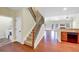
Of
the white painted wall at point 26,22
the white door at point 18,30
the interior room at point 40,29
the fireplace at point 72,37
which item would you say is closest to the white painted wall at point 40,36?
the interior room at point 40,29

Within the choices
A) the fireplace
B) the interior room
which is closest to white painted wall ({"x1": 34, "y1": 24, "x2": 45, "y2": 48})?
the interior room

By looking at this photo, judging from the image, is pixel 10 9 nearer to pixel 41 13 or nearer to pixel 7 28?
→ pixel 7 28

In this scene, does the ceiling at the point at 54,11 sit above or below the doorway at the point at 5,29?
above

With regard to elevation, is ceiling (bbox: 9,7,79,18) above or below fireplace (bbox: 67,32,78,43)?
above

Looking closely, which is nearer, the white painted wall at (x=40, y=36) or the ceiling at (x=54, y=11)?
the ceiling at (x=54, y=11)

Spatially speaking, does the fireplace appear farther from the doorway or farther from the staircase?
the doorway

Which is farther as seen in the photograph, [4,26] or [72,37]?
[72,37]

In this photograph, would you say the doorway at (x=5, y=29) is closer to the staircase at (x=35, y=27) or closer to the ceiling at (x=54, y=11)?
the ceiling at (x=54, y=11)

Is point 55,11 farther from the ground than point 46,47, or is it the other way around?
point 55,11

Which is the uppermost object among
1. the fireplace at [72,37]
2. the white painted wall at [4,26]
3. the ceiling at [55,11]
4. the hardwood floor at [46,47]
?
the ceiling at [55,11]

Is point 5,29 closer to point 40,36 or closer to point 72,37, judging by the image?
point 40,36

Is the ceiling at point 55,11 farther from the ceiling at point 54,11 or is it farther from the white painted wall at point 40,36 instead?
the white painted wall at point 40,36

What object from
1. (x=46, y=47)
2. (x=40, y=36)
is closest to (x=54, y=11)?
(x=40, y=36)

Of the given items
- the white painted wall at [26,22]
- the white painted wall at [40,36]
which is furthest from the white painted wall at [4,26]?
the white painted wall at [40,36]
